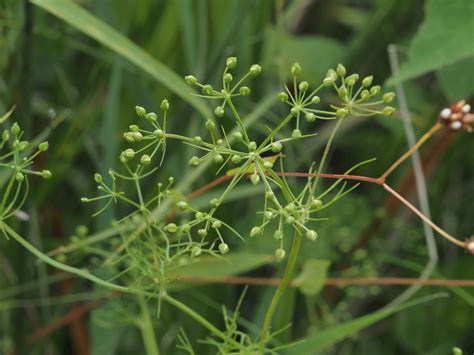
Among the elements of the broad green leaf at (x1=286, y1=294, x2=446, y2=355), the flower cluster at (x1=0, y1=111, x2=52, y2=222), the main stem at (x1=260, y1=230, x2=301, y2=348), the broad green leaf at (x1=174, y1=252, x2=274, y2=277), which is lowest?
the broad green leaf at (x1=286, y1=294, x2=446, y2=355)

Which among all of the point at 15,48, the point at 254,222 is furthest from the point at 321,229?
the point at 15,48

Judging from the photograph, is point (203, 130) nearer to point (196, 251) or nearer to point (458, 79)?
point (458, 79)

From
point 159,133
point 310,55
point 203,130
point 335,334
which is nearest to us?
point 159,133

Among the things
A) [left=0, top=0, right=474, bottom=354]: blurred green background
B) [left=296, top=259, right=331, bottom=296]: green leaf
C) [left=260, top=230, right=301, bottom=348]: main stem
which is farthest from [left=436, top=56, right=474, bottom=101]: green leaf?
[left=260, top=230, right=301, bottom=348]: main stem

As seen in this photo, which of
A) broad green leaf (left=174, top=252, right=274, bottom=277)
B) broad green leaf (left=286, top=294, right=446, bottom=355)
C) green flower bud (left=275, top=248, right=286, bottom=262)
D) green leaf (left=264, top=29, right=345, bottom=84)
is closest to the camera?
green flower bud (left=275, top=248, right=286, bottom=262)

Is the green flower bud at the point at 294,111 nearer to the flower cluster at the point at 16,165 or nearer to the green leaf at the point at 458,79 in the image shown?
the flower cluster at the point at 16,165

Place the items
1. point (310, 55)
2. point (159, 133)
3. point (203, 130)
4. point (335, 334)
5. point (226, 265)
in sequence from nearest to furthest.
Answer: point (159, 133) < point (335, 334) < point (226, 265) < point (203, 130) < point (310, 55)

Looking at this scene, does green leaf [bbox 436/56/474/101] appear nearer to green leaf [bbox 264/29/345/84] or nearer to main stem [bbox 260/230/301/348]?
green leaf [bbox 264/29/345/84]

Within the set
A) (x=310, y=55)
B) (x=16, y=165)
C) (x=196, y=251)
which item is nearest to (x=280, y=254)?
(x=196, y=251)

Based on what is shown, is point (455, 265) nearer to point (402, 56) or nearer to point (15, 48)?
point (402, 56)
